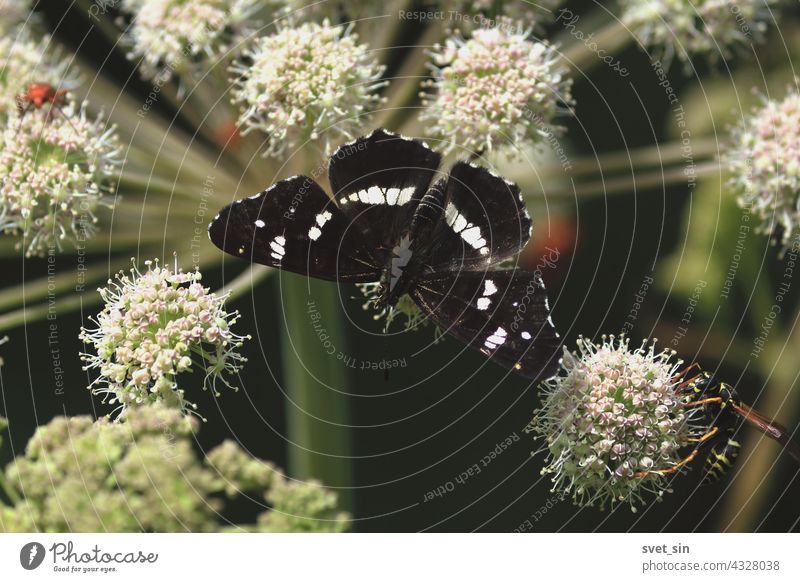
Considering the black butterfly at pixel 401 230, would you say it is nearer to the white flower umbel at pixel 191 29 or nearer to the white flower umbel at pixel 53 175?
the white flower umbel at pixel 53 175

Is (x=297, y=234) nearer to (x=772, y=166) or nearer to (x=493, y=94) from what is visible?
(x=493, y=94)

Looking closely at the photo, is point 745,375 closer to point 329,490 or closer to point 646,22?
point 646,22

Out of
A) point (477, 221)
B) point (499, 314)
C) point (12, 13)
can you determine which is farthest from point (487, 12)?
point (12, 13)

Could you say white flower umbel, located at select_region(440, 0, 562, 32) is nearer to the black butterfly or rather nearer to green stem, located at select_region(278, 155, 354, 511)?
the black butterfly

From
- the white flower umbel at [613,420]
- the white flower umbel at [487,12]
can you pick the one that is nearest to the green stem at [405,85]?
the white flower umbel at [487,12]

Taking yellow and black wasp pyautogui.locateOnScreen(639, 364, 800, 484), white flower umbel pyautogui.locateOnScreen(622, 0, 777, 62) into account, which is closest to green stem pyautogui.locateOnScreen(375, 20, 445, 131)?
white flower umbel pyautogui.locateOnScreen(622, 0, 777, 62)

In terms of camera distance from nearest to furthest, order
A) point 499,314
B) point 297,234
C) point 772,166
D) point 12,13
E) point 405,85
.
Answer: point 499,314
point 297,234
point 772,166
point 405,85
point 12,13
